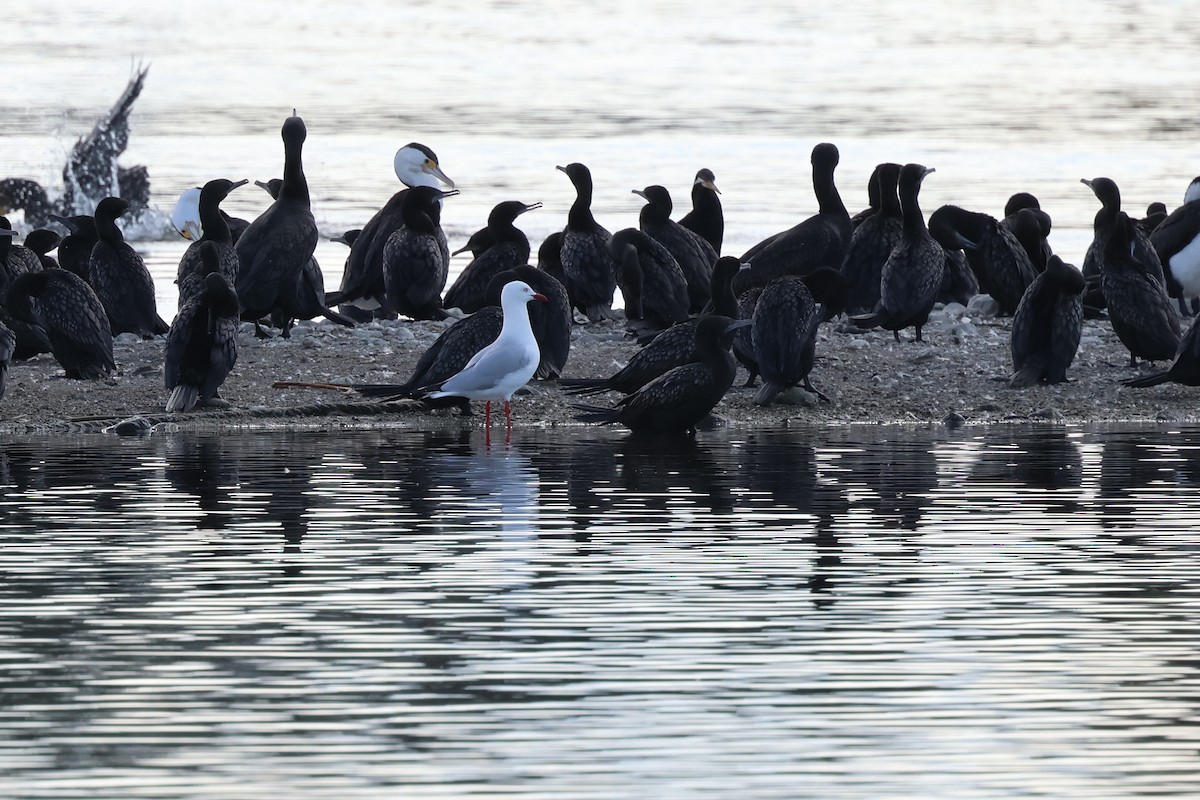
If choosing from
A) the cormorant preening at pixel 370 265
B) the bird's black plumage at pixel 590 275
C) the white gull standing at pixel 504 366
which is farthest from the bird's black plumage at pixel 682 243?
the white gull standing at pixel 504 366

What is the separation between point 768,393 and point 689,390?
157cm

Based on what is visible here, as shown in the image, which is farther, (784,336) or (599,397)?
(599,397)

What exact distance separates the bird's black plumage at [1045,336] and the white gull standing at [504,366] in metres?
3.71

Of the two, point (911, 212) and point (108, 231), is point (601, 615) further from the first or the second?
point (108, 231)

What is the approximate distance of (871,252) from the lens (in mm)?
19391

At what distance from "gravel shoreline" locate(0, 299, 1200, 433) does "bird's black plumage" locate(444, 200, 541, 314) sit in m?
0.53

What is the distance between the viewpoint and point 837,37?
3216 inches

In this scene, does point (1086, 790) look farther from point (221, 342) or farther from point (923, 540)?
point (221, 342)

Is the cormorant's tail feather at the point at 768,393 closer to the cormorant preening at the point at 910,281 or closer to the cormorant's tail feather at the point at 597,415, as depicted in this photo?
the cormorant's tail feather at the point at 597,415

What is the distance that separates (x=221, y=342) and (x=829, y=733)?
909 cm

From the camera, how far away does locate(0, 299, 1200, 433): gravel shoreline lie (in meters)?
15.3

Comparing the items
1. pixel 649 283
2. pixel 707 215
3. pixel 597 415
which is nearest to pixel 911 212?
pixel 649 283

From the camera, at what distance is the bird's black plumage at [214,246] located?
1766cm

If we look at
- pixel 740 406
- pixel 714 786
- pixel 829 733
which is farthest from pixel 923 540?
pixel 740 406
